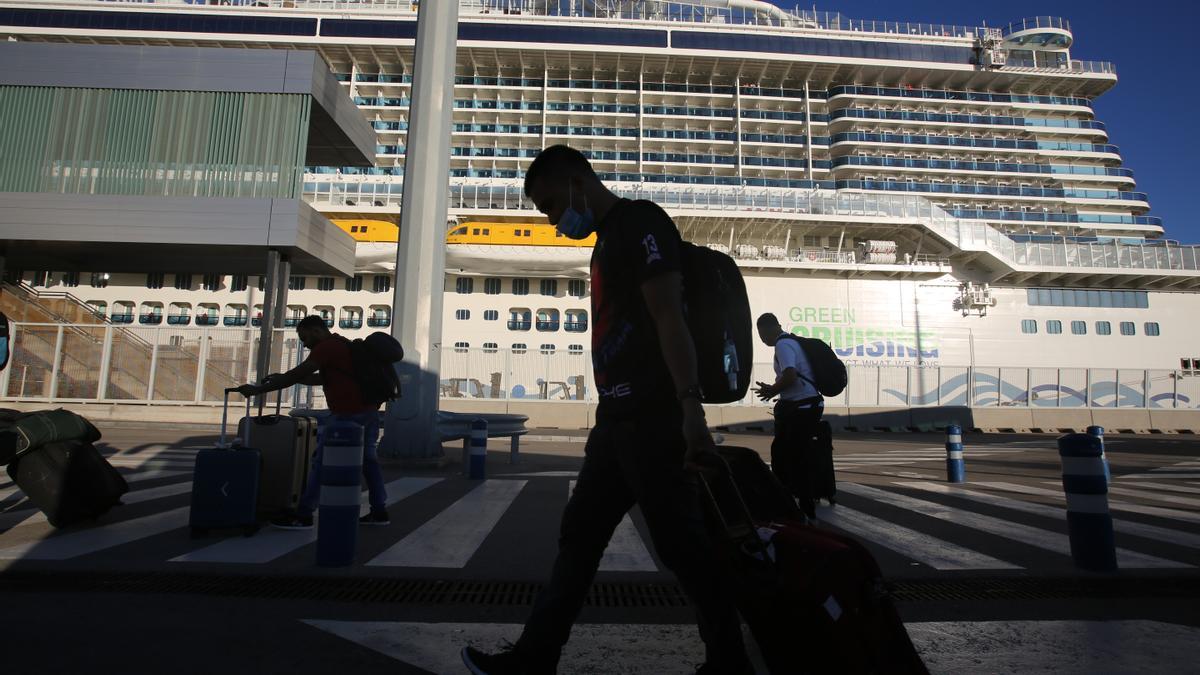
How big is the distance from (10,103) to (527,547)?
2101cm

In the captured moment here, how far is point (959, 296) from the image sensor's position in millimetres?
30344

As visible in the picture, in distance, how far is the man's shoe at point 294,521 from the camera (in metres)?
4.02

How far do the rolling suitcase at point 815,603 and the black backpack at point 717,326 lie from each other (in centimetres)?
27

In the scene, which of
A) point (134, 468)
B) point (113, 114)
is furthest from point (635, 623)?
point (113, 114)

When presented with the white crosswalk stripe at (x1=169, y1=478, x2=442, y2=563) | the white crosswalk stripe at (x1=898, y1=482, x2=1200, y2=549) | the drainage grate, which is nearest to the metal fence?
the white crosswalk stripe at (x1=169, y1=478, x2=442, y2=563)

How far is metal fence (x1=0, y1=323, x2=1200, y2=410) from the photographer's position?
14.9 metres

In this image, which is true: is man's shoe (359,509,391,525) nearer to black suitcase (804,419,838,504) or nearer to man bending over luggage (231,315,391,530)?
man bending over luggage (231,315,391,530)

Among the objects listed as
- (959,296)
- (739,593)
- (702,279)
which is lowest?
(739,593)

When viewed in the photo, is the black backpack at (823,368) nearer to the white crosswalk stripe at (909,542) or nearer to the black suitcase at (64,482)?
the white crosswalk stripe at (909,542)

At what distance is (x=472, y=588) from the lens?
9.37 feet

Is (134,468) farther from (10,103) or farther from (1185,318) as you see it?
(1185,318)

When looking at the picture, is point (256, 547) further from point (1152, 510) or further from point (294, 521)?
point (1152, 510)

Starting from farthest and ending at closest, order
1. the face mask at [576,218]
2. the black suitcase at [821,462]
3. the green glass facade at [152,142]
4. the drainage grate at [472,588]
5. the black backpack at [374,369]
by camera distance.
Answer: the green glass facade at [152,142], the black suitcase at [821,462], the black backpack at [374,369], the drainage grate at [472,588], the face mask at [576,218]

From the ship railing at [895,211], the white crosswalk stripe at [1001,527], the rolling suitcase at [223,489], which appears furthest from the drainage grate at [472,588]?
the ship railing at [895,211]
